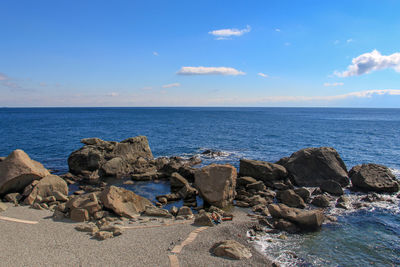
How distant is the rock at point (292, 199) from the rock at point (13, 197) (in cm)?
2212

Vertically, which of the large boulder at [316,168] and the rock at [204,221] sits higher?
the large boulder at [316,168]

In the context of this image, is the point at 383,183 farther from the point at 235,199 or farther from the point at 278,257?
the point at 278,257

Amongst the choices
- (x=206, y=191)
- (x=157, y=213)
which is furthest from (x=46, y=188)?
(x=206, y=191)

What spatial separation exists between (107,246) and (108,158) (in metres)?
24.2

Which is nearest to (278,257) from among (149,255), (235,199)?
(149,255)

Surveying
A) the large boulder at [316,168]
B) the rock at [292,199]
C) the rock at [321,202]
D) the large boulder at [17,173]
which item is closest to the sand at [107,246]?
the large boulder at [17,173]

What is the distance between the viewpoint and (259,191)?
2530 cm

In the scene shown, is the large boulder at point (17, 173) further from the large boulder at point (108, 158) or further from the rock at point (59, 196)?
the large boulder at point (108, 158)

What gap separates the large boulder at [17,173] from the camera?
21719mm

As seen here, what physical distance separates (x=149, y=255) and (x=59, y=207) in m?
9.38

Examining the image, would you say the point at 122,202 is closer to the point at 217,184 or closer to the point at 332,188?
the point at 217,184

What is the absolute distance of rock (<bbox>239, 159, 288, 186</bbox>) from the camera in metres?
28.7

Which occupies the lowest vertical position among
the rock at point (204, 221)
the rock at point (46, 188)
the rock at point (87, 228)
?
the rock at point (204, 221)

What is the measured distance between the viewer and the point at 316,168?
97.0 feet
